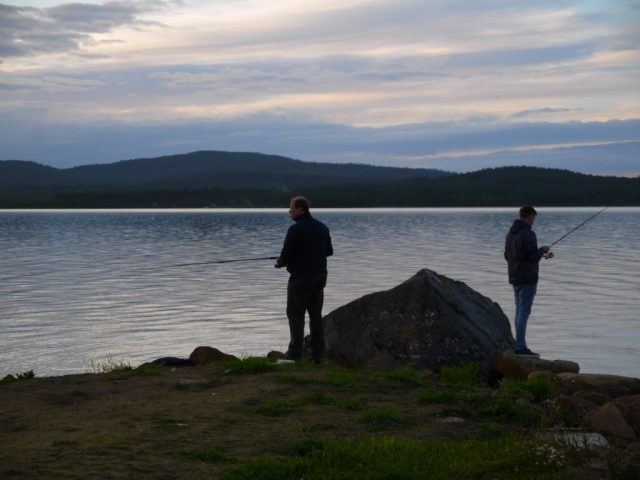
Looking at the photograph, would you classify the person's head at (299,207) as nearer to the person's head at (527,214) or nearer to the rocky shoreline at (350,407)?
the rocky shoreline at (350,407)

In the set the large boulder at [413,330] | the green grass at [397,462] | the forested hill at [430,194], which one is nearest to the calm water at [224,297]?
the large boulder at [413,330]

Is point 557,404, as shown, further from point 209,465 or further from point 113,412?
point 113,412

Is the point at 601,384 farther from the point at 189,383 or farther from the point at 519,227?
the point at 189,383

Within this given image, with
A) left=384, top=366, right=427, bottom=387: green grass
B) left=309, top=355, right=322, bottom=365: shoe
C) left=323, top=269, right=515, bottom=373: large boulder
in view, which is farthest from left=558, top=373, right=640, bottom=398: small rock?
left=309, top=355, right=322, bottom=365: shoe

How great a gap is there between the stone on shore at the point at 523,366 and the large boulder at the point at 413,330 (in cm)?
40

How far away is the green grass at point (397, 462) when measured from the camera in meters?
6.59

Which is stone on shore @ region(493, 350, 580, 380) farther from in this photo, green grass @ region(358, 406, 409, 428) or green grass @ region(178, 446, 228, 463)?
green grass @ region(178, 446, 228, 463)

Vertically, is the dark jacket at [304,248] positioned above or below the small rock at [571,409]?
above

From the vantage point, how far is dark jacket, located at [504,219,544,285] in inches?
493

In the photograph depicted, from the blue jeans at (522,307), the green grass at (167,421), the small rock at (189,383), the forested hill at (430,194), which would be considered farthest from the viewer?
the forested hill at (430,194)

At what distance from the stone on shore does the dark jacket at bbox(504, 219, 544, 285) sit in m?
1.14

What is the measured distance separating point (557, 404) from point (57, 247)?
43788mm

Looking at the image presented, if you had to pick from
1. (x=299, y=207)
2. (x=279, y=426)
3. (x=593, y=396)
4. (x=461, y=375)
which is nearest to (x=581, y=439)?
(x=593, y=396)

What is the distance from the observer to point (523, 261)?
12.6 m
